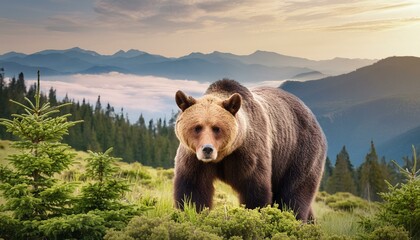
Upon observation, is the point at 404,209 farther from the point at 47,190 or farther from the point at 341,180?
the point at 341,180

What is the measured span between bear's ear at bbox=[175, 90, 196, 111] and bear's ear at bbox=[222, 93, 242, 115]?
0.50m

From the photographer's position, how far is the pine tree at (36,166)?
→ 7.04m

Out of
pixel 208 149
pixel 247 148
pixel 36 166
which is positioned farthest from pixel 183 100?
pixel 36 166

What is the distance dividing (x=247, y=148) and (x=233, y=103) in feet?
2.97

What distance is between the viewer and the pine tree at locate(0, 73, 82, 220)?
7.04 metres

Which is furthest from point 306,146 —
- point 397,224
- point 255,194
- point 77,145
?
point 77,145

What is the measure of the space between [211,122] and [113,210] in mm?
1962

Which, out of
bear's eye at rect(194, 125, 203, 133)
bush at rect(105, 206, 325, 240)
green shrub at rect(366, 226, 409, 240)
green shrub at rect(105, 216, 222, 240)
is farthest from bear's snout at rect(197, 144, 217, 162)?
green shrub at rect(366, 226, 409, 240)

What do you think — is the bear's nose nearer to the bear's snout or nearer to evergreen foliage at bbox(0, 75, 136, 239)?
the bear's snout

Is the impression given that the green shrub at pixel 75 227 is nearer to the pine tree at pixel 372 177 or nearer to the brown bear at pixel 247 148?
the brown bear at pixel 247 148

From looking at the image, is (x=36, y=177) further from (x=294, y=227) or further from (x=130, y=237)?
(x=294, y=227)

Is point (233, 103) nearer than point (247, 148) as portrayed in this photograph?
Yes

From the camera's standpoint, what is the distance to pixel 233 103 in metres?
8.41

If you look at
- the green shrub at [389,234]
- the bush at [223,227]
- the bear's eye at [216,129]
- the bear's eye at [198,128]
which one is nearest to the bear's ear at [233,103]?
the bear's eye at [216,129]
